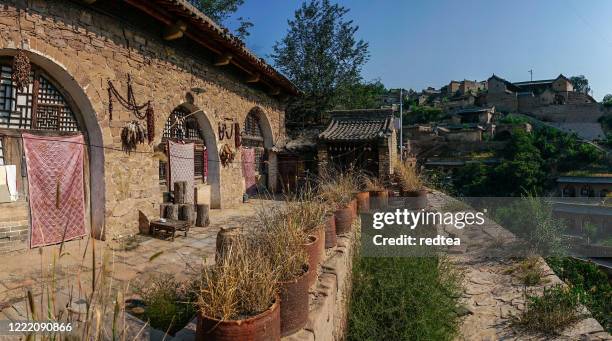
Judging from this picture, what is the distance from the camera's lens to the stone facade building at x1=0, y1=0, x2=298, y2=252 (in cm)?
456

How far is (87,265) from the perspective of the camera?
444 cm

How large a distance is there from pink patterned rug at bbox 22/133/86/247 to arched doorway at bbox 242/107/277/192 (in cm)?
641

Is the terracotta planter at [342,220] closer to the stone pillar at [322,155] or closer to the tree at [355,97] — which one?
the stone pillar at [322,155]

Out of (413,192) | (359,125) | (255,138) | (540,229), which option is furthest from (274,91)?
(540,229)

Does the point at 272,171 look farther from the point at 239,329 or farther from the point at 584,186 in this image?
the point at 584,186

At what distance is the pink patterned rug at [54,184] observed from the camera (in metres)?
4.57

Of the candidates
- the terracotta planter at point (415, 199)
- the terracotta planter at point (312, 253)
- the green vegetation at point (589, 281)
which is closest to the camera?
the terracotta planter at point (312, 253)

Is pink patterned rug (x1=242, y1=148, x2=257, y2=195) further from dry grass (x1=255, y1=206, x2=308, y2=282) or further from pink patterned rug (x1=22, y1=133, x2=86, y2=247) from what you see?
dry grass (x1=255, y1=206, x2=308, y2=282)

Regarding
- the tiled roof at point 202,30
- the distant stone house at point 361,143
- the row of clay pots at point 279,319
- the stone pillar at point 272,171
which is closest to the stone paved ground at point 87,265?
the row of clay pots at point 279,319

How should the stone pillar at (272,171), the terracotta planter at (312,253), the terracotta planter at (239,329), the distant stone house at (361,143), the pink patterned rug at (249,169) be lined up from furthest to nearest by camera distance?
the stone pillar at (272,171) < the pink patterned rug at (249,169) < the distant stone house at (361,143) < the terracotta planter at (312,253) < the terracotta planter at (239,329)

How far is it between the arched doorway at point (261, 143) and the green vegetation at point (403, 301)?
800 cm

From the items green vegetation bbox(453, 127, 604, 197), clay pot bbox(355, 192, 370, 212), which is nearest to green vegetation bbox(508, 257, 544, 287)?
clay pot bbox(355, 192, 370, 212)

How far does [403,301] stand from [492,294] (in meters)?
2.05

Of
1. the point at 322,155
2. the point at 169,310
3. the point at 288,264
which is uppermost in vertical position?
the point at 322,155
